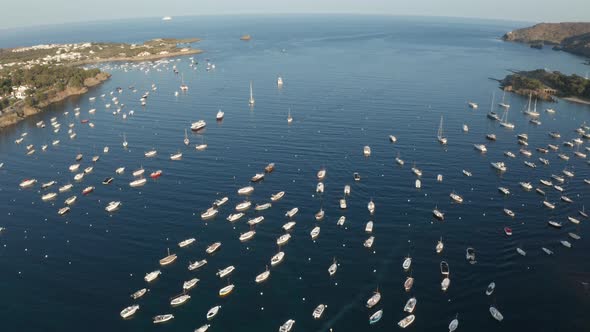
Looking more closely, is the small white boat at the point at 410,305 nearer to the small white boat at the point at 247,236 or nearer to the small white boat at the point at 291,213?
the small white boat at the point at 247,236

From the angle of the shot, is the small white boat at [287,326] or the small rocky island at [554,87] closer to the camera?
the small white boat at [287,326]

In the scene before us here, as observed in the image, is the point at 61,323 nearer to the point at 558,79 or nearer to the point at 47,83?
the point at 47,83

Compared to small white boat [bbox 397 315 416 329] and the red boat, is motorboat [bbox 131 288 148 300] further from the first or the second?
the red boat

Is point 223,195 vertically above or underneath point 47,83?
underneath

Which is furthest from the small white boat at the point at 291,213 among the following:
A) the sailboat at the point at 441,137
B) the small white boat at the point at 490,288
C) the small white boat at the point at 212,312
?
the sailboat at the point at 441,137

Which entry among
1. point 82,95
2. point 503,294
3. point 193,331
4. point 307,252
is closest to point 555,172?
point 503,294

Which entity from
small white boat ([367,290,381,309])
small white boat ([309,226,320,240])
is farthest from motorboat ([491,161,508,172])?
small white boat ([367,290,381,309])

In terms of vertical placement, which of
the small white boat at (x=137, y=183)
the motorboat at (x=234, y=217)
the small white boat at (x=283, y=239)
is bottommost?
the small white boat at (x=283, y=239)

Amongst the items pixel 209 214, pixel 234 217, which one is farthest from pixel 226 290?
pixel 209 214

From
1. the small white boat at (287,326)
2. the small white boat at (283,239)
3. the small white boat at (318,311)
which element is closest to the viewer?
the small white boat at (287,326)
